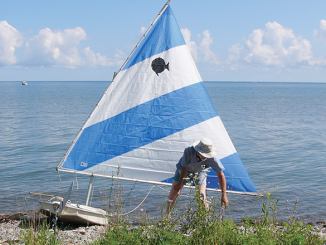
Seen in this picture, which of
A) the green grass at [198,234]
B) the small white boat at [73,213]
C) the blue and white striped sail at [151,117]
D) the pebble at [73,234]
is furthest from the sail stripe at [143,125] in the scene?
the green grass at [198,234]

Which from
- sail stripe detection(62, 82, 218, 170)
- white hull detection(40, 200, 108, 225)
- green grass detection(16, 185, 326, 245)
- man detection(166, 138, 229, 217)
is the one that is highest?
sail stripe detection(62, 82, 218, 170)

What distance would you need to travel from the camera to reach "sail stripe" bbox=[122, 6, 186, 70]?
28.3 ft

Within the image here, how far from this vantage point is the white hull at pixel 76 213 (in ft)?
27.4

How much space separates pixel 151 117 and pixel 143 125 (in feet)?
0.81

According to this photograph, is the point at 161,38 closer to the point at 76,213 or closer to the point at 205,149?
the point at 205,149

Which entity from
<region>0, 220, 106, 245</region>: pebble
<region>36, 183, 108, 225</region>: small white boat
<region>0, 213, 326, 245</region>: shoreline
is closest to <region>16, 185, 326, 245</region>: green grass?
<region>0, 213, 326, 245</region>: shoreline

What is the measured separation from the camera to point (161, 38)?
8656 mm

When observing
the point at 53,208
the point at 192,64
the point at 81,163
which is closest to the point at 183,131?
the point at 192,64

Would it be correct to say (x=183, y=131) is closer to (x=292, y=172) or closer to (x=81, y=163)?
(x=81, y=163)

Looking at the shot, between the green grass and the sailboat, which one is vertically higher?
the sailboat

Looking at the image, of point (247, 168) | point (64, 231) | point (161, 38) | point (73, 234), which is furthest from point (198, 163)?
point (247, 168)

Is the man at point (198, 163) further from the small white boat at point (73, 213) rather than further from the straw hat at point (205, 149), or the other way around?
the small white boat at point (73, 213)

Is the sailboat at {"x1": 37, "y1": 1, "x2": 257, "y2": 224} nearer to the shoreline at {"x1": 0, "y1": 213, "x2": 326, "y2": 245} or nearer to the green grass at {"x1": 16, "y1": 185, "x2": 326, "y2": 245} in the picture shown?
the shoreline at {"x1": 0, "y1": 213, "x2": 326, "y2": 245}

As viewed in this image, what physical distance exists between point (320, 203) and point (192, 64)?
6.96 meters
